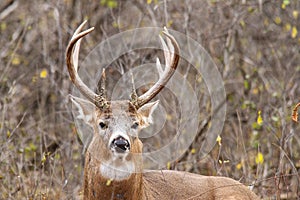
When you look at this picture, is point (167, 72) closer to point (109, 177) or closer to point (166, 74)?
point (166, 74)

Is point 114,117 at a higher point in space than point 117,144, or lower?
higher

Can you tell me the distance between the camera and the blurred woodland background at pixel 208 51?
10156mm

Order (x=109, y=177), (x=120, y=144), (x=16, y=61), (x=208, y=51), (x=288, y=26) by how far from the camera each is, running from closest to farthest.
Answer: (x=120, y=144) → (x=109, y=177) → (x=208, y=51) → (x=288, y=26) → (x=16, y=61)

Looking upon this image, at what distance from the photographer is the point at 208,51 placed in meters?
11.8

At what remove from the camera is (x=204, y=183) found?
7.97m

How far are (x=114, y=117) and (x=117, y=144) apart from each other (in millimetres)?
406

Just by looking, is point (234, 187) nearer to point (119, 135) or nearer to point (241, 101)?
point (119, 135)

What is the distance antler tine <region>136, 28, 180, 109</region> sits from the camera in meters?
7.41

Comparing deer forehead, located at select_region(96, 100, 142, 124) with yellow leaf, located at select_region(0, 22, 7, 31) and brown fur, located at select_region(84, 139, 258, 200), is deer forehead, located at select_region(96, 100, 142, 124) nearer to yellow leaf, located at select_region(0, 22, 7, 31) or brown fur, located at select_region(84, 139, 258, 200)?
brown fur, located at select_region(84, 139, 258, 200)

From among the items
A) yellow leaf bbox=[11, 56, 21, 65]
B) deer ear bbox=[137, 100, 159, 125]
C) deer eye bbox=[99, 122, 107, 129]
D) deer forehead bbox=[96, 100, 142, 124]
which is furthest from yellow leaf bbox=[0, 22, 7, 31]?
deer eye bbox=[99, 122, 107, 129]

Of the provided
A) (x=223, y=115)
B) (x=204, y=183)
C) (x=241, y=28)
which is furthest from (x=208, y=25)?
(x=204, y=183)

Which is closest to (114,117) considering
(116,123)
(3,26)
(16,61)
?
(116,123)

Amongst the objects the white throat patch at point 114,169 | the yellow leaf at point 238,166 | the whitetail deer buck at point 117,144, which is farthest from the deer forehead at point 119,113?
the yellow leaf at point 238,166

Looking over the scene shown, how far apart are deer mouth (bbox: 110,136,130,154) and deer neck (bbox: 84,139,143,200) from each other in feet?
0.56
